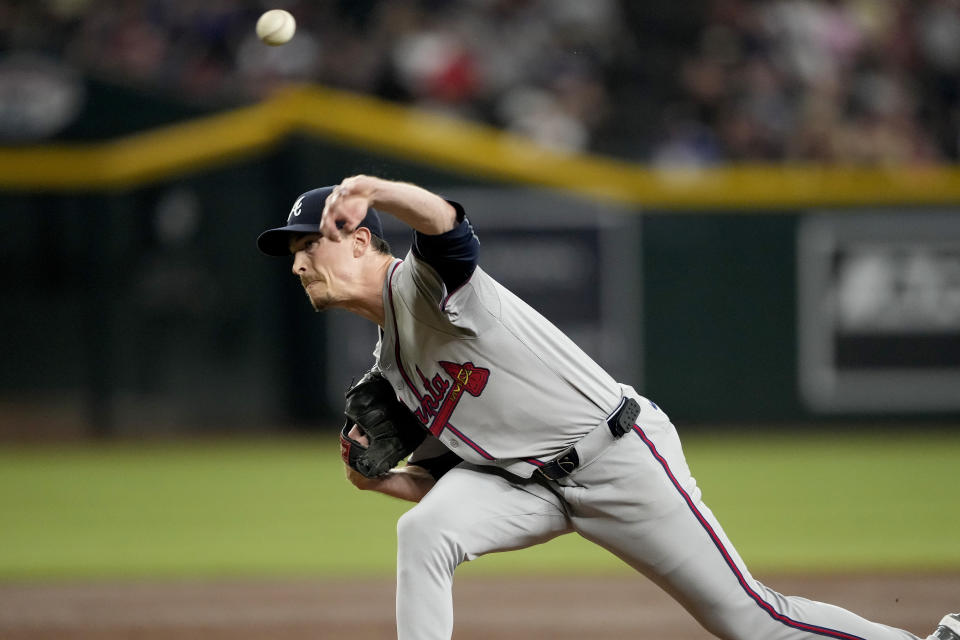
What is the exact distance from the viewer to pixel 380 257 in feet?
11.3

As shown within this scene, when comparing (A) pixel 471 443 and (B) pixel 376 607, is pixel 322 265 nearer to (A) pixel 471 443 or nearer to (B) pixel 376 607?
(A) pixel 471 443

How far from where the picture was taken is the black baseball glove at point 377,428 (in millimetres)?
3545

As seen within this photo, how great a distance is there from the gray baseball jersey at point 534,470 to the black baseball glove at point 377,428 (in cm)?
16

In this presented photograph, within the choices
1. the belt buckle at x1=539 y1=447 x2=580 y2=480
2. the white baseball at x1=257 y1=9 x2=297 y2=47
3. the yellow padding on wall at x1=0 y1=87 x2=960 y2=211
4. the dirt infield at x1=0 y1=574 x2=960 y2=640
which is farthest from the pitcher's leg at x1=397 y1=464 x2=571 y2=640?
the yellow padding on wall at x1=0 y1=87 x2=960 y2=211

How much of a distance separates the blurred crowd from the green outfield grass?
9.94 feet

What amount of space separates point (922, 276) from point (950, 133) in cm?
239

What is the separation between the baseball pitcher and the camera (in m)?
3.26

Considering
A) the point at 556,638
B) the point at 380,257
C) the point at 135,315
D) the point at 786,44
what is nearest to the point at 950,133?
the point at 786,44

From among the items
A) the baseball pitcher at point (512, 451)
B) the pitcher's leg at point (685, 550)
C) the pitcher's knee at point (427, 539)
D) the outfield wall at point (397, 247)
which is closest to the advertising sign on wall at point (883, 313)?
the outfield wall at point (397, 247)

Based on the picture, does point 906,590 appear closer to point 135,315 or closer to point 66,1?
point 135,315

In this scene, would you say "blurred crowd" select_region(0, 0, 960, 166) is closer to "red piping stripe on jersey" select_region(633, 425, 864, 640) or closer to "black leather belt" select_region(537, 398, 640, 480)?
"black leather belt" select_region(537, 398, 640, 480)

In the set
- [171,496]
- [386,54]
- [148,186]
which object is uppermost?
[386,54]

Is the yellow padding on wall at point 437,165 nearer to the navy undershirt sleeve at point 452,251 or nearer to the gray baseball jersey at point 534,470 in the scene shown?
the gray baseball jersey at point 534,470

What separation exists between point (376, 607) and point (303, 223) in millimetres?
2758
